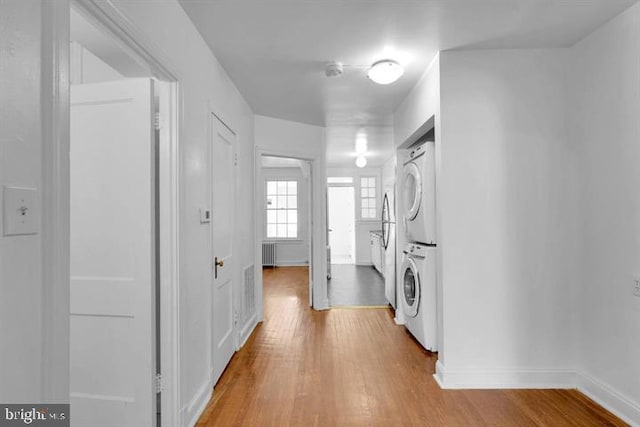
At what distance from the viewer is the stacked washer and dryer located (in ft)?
9.87

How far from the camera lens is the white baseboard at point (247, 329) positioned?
3.26 metres

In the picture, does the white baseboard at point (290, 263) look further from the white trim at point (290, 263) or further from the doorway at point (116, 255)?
the doorway at point (116, 255)

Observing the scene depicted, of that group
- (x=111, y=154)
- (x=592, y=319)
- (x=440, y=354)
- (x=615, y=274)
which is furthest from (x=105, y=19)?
(x=592, y=319)

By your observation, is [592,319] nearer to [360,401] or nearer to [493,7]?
[360,401]

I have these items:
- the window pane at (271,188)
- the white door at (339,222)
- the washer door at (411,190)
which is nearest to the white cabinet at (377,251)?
the white door at (339,222)

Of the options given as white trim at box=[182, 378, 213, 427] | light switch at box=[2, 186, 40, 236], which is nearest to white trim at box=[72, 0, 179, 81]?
light switch at box=[2, 186, 40, 236]

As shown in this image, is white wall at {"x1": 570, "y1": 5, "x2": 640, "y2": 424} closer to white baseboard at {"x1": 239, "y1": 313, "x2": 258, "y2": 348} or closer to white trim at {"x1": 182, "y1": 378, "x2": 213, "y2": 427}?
white trim at {"x1": 182, "y1": 378, "x2": 213, "y2": 427}

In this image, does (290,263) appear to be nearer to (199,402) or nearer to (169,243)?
(199,402)

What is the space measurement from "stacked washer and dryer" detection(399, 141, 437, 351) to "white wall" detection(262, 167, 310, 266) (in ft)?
16.4

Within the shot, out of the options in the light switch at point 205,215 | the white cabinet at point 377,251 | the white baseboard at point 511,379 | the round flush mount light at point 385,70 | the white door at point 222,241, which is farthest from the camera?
the white cabinet at point 377,251

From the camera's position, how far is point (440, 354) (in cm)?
255

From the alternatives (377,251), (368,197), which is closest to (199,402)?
(377,251)

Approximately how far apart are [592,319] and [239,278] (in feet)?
9.34

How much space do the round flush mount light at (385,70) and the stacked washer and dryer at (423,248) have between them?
702 millimetres
